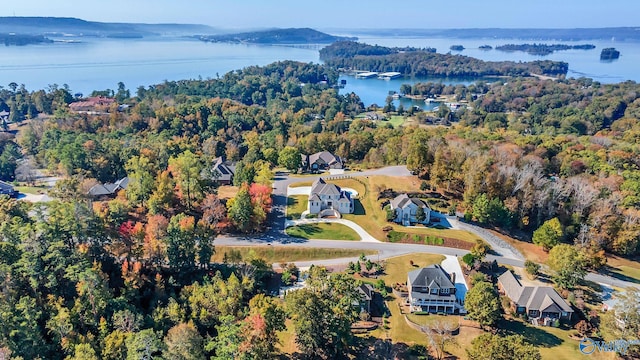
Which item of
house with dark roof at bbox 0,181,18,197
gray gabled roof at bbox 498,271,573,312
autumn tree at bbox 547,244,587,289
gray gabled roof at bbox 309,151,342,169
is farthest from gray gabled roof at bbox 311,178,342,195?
house with dark roof at bbox 0,181,18,197

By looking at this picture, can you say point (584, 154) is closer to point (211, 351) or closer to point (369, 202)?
point (369, 202)

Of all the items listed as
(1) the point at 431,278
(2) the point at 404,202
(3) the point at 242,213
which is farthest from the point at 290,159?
(1) the point at 431,278

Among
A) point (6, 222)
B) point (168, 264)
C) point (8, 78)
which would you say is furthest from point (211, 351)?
point (8, 78)

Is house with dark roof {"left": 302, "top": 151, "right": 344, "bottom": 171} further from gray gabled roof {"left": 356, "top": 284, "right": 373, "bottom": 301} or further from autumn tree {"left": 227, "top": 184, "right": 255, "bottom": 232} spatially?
gray gabled roof {"left": 356, "top": 284, "right": 373, "bottom": 301}

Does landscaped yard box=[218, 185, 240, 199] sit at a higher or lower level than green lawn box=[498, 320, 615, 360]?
higher

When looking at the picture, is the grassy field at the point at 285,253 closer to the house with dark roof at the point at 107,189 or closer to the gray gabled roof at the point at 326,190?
the gray gabled roof at the point at 326,190

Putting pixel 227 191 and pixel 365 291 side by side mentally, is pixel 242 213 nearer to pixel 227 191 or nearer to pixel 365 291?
pixel 227 191
